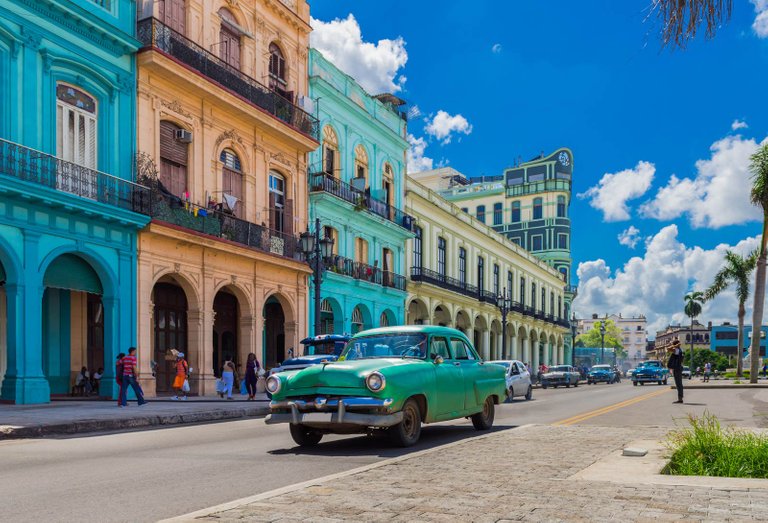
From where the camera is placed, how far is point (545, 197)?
290 ft

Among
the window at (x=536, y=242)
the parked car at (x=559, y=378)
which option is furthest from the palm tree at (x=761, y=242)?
the window at (x=536, y=242)

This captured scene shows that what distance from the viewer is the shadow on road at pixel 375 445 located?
998cm

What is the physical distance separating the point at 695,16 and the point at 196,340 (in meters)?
22.6

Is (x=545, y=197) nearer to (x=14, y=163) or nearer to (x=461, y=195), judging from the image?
(x=461, y=195)

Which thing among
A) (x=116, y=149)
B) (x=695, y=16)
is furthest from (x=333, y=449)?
(x=116, y=149)

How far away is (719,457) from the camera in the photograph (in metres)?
7.63

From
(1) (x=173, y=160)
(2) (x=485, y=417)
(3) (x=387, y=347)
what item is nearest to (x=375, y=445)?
(3) (x=387, y=347)

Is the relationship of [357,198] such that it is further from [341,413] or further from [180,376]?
[341,413]

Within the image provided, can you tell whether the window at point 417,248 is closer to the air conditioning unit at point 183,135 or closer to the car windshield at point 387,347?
the air conditioning unit at point 183,135

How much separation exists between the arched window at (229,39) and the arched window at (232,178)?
3244 mm

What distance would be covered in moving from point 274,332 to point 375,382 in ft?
76.6

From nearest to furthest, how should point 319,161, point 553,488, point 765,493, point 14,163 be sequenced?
1. point 765,493
2. point 553,488
3. point 14,163
4. point 319,161

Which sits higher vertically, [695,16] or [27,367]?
[695,16]

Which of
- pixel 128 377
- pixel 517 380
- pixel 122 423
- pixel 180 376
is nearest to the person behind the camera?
pixel 122 423
